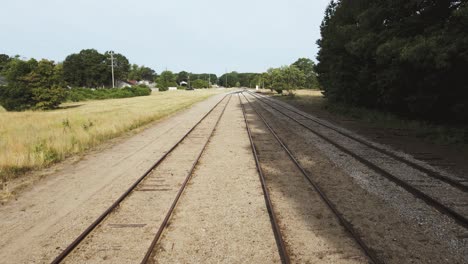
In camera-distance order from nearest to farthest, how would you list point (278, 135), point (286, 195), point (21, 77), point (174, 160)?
point (286, 195)
point (174, 160)
point (278, 135)
point (21, 77)

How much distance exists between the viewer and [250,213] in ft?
23.0

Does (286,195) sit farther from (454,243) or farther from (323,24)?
(323,24)

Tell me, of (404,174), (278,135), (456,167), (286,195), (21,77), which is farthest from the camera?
(21,77)

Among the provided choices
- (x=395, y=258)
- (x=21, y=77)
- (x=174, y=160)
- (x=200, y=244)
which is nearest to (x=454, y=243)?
(x=395, y=258)

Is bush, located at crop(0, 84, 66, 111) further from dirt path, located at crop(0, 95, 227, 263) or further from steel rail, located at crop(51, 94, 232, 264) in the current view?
steel rail, located at crop(51, 94, 232, 264)

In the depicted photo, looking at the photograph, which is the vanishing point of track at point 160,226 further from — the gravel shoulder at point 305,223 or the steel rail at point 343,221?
the steel rail at point 343,221

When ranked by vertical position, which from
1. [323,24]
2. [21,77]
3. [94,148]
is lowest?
[94,148]

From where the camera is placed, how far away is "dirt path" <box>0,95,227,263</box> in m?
5.75

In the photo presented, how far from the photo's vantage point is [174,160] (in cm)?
1195

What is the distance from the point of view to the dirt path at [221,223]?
536 cm

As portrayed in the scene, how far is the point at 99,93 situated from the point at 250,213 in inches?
2728

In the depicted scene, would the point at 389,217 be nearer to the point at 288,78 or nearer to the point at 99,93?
the point at 288,78

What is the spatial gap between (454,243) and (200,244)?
13.7 feet

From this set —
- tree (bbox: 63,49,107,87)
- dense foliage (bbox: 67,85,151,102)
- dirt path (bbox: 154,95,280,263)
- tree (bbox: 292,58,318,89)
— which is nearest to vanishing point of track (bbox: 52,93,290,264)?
dirt path (bbox: 154,95,280,263)
